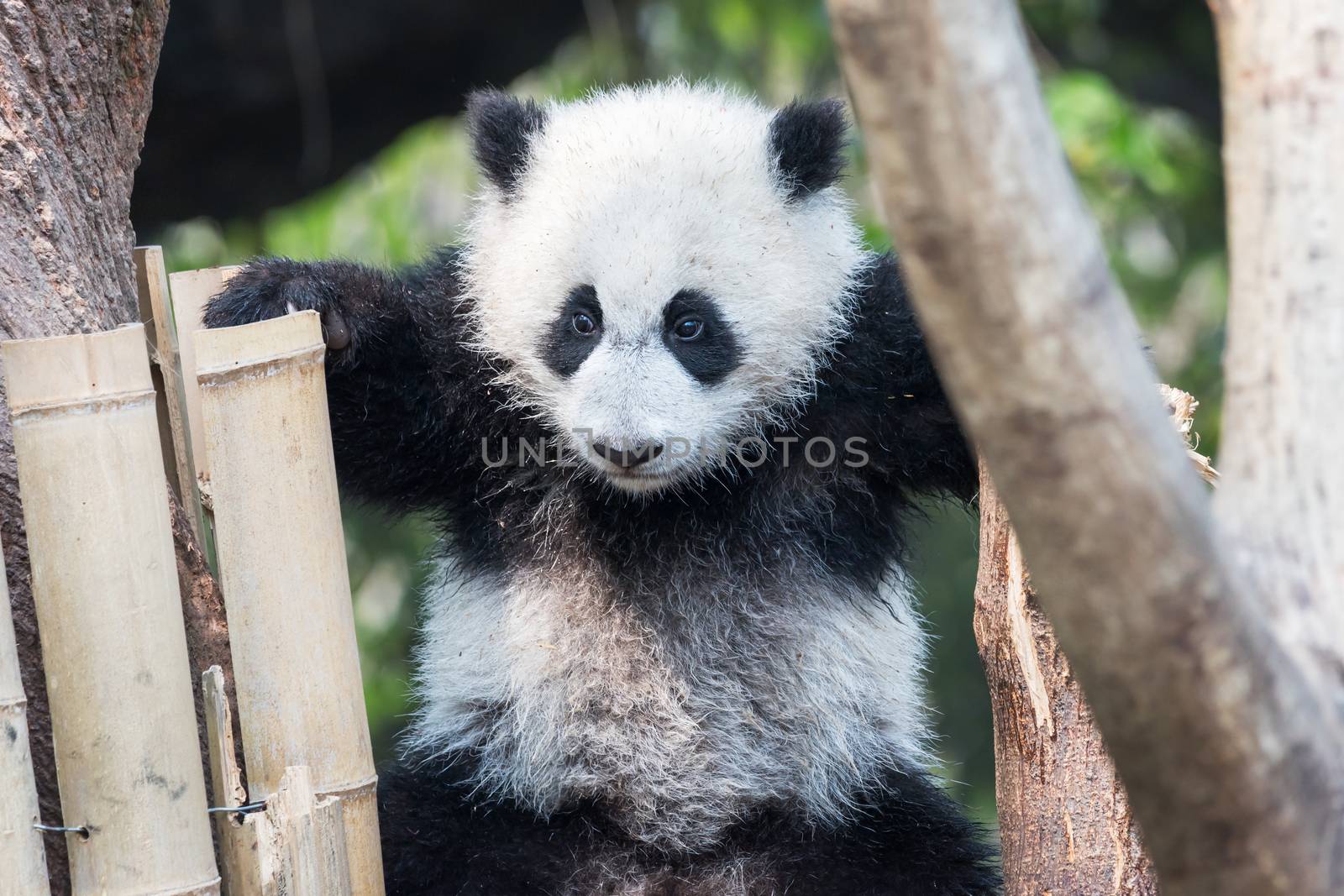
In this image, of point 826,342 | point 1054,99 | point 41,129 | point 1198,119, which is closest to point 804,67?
point 1198,119

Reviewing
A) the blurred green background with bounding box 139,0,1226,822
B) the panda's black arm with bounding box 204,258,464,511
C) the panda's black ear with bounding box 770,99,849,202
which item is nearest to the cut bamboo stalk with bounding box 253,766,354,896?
the panda's black arm with bounding box 204,258,464,511

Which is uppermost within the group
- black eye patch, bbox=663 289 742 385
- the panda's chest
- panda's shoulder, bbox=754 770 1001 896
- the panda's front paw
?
the panda's front paw

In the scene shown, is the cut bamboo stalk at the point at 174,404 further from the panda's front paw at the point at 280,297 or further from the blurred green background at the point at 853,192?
the blurred green background at the point at 853,192

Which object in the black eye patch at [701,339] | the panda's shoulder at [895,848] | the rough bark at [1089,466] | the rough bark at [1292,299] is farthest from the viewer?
the black eye patch at [701,339]

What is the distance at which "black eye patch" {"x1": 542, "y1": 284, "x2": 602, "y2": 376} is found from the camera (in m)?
2.52

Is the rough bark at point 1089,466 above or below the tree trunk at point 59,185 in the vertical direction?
below

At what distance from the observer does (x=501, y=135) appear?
271cm

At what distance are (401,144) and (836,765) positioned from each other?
4.68 meters

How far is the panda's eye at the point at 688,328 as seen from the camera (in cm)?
251

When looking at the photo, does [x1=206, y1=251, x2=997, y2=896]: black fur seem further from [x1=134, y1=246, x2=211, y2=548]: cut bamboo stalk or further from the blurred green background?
the blurred green background

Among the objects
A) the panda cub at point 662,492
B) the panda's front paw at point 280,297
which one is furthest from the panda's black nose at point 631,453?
the panda's front paw at point 280,297

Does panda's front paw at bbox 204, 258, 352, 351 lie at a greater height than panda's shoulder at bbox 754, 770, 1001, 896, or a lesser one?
greater

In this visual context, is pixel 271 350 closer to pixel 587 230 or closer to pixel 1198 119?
pixel 587 230

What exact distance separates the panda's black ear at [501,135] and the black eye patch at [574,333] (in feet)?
1.13
